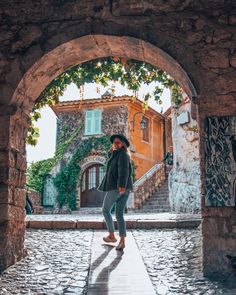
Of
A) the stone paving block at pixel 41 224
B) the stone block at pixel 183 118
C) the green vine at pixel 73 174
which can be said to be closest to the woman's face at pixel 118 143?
the stone paving block at pixel 41 224

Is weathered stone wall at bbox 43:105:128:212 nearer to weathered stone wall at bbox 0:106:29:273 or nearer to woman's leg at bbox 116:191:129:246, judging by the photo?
woman's leg at bbox 116:191:129:246

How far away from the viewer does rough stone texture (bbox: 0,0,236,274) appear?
169 inches

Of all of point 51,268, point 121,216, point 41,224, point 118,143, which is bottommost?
point 51,268

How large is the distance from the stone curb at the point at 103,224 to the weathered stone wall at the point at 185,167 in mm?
3719

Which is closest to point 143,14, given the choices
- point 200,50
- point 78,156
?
point 200,50

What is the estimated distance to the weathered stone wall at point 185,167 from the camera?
10734 millimetres

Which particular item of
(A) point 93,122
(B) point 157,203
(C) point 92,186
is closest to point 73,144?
(A) point 93,122

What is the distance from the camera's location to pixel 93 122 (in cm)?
2002

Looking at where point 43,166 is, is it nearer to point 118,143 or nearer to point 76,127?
point 76,127

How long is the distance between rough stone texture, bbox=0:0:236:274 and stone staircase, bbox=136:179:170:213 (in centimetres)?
1075

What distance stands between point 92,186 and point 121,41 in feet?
50.8

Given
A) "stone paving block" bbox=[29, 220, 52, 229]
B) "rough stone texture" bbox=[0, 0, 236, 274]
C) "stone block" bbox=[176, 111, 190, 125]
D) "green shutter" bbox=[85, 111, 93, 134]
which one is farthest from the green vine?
"rough stone texture" bbox=[0, 0, 236, 274]

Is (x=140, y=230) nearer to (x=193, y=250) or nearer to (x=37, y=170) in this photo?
(x=193, y=250)

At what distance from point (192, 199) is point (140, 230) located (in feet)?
14.7
